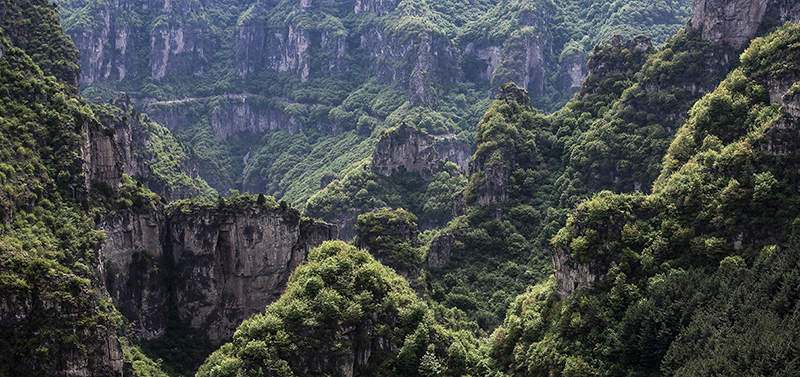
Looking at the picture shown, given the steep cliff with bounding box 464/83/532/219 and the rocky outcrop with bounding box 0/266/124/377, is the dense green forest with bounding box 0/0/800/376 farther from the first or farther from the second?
the steep cliff with bounding box 464/83/532/219

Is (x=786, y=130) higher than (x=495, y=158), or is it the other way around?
(x=495, y=158)

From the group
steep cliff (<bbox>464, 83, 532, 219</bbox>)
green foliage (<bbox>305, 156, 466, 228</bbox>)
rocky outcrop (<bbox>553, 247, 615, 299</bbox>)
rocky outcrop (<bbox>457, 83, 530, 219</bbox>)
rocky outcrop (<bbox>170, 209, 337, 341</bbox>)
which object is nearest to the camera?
rocky outcrop (<bbox>553, 247, 615, 299</bbox>)

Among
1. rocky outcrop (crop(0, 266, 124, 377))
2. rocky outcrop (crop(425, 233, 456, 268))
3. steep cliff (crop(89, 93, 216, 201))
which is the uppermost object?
steep cliff (crop(89, 93, 216, 201))

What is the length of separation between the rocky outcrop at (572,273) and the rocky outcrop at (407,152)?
97.7 metres

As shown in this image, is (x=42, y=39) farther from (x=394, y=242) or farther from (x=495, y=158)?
(x=495, y=158)

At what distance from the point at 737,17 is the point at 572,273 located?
55.8 m

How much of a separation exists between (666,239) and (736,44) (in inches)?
2021

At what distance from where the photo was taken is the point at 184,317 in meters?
96.8

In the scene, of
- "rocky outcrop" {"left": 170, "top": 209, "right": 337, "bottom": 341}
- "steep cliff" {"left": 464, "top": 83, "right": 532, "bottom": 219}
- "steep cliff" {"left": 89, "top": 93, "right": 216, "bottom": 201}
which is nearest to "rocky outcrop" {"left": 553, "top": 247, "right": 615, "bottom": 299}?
"rocky outcrop" {"left": 170, "top": 209, "right": 337, "bottom": 341}

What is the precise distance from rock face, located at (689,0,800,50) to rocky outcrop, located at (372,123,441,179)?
70.0 m

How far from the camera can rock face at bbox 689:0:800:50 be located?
10019 cm

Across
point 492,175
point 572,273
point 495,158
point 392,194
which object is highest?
point 495,158

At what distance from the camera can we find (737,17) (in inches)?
4119

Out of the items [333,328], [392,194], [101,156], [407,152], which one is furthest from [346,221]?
[333,328]
